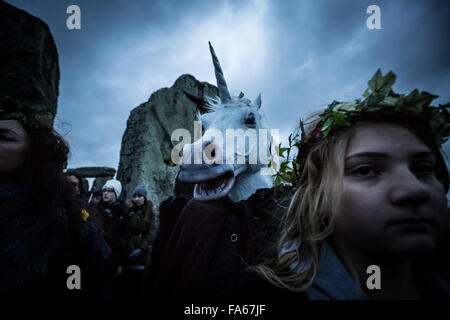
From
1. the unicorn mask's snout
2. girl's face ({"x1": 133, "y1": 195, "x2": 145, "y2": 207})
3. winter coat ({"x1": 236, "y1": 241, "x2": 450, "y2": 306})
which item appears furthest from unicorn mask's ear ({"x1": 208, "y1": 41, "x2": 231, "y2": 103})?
girl's face ({"x1": 133, "y1": 195, "x2": 145, "y2": 207})

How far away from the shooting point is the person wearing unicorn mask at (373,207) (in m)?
0.57

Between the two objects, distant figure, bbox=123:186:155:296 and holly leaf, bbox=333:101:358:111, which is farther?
distant figure, bbox=123:186:155:296

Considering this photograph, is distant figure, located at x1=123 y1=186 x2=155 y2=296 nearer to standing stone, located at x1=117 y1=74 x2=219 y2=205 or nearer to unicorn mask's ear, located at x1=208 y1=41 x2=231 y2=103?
standing stone, located at x1=117 y1=74 x2=219 y2=205

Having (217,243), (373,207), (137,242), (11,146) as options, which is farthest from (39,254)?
(137,242)

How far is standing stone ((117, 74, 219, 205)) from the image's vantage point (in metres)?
6.77

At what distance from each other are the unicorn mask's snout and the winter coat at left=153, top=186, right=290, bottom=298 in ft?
0.32

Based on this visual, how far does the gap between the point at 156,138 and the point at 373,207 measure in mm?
7579

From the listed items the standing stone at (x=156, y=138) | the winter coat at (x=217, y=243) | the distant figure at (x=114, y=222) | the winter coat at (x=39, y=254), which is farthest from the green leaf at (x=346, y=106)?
the standing stone at (x=156, y=138)

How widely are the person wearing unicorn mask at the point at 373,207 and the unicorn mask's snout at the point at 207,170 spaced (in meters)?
0.62

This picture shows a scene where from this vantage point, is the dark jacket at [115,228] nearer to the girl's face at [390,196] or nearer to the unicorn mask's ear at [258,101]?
the unicorn mask's ear at [258,101]

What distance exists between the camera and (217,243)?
1211 millimetres
